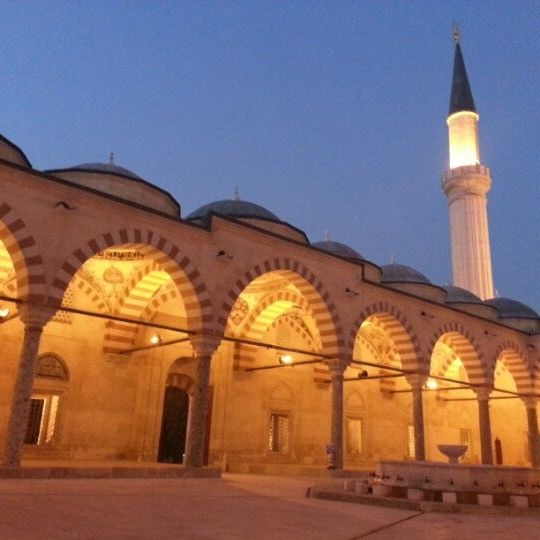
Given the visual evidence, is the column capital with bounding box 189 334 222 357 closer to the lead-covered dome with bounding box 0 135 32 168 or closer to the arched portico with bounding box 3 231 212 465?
the arched portico with bounding box 3 231 212 465

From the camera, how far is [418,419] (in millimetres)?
15125

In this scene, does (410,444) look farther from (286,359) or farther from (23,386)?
(23,386)

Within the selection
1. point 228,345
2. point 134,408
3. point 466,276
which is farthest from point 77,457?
point 466,276

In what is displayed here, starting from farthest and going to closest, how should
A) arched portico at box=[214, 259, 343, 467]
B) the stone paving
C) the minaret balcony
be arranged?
the minaret balcony < arched portico at box=[214, 259, 343, 467] < the stone paving

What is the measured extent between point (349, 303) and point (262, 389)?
3.77 m

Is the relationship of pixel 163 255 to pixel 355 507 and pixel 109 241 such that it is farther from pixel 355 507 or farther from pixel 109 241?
pixel 355 507

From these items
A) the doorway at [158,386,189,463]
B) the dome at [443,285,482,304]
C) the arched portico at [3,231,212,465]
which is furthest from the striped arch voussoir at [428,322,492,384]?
the arched portico at [3,231,212,465]

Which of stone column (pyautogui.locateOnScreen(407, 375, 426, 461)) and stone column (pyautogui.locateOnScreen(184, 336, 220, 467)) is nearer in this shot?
stone column (pyautogui.locateOnScreen(184, 336, 220, 467))

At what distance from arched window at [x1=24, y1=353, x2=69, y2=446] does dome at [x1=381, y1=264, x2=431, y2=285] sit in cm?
1124

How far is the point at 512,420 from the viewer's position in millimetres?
22500

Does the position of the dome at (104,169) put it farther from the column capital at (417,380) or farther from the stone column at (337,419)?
the column capital at (417,380)

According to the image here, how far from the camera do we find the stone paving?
4.62 metres

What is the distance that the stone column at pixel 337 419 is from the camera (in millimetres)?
12742

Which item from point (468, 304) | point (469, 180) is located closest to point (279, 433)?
point (468, 304)
